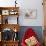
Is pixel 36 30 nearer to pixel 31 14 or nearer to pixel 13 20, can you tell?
pixel 31 14

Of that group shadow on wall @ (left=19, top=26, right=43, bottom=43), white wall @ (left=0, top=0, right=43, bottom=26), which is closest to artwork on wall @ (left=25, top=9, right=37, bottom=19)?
white wall @ (left=0, top=0, right=43, bottom=26)

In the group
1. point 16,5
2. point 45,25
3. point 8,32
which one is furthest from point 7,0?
point 45,25

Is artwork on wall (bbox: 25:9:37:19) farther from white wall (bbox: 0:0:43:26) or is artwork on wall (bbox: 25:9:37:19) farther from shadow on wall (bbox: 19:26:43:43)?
shadow on wall (bbox: 19:26:43:43)

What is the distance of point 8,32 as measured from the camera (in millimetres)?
4840

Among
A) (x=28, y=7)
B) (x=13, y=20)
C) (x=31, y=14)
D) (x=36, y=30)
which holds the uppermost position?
(x=28, y=7)

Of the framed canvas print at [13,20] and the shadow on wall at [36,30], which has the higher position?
the framed canvas print at [13,20]

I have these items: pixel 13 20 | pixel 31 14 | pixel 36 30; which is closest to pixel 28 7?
pixel 31 14

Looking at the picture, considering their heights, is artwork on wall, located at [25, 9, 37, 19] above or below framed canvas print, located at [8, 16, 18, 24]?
above

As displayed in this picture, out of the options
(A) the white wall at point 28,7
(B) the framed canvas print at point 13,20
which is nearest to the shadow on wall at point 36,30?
(A) the white wall at point 28,7

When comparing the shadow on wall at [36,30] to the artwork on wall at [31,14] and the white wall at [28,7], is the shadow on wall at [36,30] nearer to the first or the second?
the white wall at [28,7]

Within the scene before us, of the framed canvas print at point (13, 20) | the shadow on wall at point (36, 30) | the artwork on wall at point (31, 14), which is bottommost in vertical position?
the shadow on wall at point (36, 30)

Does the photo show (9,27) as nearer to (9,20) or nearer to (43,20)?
(9,20)

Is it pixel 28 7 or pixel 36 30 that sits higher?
pixel 28 7

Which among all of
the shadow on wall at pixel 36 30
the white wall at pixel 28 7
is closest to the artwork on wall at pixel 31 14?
the white wall at pixel 28 7
